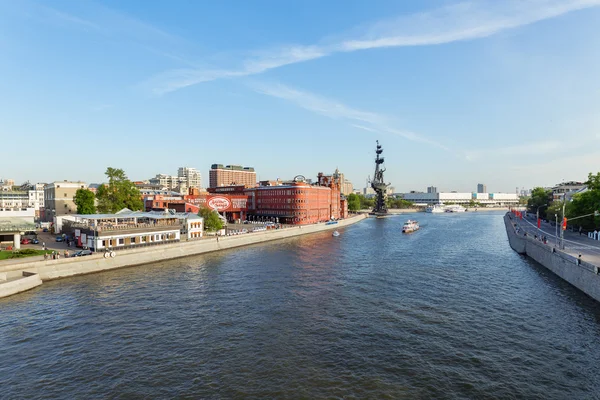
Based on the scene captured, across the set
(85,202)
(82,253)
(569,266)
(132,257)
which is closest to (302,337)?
(569,266)

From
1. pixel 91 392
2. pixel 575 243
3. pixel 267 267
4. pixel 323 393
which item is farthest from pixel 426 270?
pixel 91 392

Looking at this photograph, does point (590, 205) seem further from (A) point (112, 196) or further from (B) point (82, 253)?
(A) point (112, 196)

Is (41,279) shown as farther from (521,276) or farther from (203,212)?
(521,276)

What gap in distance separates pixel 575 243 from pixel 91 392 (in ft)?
262

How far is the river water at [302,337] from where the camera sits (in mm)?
22688

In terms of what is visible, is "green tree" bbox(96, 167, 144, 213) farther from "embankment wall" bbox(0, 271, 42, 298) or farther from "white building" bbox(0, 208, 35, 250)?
"embankment wall" bbox(0, 271, 42, 298)

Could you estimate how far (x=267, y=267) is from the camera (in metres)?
59.8

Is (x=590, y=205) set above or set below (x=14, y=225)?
above

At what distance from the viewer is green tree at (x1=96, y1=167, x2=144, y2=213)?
9656cm

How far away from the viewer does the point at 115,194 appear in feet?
318

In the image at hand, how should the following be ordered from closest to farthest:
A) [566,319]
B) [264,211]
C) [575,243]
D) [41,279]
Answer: [566,319]
[41,279]
[575,243]
[264,211]

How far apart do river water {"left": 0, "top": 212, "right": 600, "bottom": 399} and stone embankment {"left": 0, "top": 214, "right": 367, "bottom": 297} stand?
5.58 ft

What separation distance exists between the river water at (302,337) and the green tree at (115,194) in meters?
51.0

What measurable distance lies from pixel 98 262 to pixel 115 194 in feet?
158
